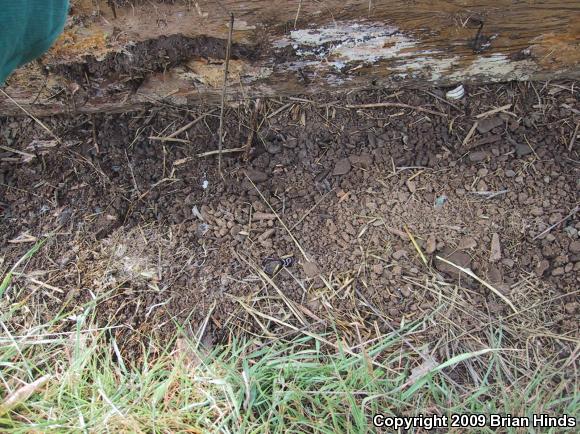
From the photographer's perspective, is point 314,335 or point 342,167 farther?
point 342,167

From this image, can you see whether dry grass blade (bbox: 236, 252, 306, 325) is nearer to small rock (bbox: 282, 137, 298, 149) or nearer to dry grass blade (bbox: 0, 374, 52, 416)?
small rock (bbox: 282, 137, 298, 149)

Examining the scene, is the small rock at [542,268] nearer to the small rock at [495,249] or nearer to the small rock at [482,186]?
the small rock at [495,249]

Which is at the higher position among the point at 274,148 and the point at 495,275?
the point at 274,148

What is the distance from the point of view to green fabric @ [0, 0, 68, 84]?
1.01 m

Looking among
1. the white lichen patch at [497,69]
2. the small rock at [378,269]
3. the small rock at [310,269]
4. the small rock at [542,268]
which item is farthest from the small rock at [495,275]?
→ the white lichen patch at [497,69]

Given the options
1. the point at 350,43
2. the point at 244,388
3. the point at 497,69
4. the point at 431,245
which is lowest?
the point at 244,388

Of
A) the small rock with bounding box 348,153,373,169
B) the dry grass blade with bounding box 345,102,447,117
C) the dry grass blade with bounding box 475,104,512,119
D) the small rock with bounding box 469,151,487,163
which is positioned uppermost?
the dry grass blade with bounding box 345,102,447,117

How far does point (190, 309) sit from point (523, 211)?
3.85ft

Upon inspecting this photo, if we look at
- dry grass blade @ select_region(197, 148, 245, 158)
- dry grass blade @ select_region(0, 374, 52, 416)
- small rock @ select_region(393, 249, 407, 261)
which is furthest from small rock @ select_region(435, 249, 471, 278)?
dry grass blade @ select_region(0, 374, 52, 416)

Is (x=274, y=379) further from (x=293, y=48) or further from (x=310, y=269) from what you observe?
(x=293, y=48)

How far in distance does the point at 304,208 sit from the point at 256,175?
0.22 meters

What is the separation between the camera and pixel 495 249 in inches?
69.3

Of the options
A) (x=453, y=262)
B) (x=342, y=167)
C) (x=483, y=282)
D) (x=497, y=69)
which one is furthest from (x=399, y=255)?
(x=497, y=69)

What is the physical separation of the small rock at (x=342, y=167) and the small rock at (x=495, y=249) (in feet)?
1.81
